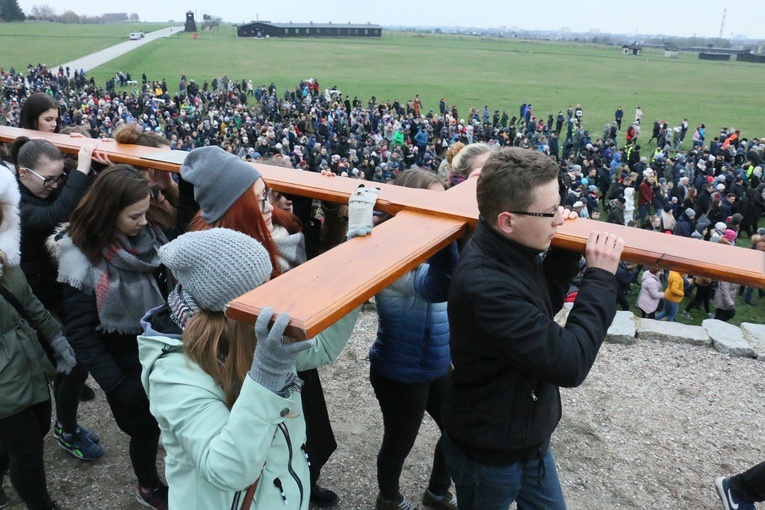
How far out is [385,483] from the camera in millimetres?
3100

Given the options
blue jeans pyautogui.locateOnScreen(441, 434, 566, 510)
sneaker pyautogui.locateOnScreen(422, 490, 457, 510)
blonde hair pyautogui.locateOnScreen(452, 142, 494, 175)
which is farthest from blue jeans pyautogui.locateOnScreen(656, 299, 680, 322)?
blue jeans pyautogui.locateOnScreen(441, 434, 566, 510)

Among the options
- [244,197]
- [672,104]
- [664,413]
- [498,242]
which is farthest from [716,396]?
[672,104]

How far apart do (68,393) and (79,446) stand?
399 mm

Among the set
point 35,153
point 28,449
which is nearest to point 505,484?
point 28,449

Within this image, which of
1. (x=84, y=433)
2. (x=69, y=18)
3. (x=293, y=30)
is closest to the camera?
(x=84, y=433)

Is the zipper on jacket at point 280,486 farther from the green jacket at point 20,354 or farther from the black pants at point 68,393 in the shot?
the black pants at point 68,393

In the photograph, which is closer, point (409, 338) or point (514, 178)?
point (514, 178)

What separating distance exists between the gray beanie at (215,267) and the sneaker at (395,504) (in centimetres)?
208

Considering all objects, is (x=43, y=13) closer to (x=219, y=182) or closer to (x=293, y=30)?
(x=293, y=30)

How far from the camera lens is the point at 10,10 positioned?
Result: 305ft

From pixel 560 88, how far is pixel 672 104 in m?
10.1

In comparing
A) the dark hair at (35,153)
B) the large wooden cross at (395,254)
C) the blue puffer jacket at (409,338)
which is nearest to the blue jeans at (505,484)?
the blue puffer jacket at (409,338)

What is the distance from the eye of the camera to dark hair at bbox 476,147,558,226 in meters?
A: 1.72

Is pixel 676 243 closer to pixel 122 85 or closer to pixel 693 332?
pixel 693 332
